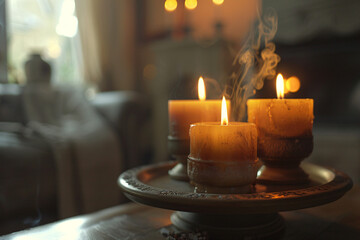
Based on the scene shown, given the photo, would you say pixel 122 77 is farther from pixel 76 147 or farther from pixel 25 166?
pixel 25 166

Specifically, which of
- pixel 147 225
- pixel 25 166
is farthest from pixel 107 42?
pixel 147 225

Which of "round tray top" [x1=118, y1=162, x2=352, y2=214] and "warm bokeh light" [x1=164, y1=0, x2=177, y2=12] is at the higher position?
"warm bokeh light" [x1=164, y1=0, x2=177, y2=12]

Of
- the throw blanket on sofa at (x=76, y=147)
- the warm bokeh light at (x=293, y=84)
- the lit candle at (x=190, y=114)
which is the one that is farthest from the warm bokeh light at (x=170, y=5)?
the lit candle at (x=190, y=114)

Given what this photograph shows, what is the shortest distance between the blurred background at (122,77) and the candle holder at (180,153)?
36.6 inches

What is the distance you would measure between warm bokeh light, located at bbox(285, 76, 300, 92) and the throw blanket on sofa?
152cm

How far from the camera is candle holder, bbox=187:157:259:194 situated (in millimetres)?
470

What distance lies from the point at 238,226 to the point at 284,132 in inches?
7.6

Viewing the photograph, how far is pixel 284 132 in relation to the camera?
572 millimetres

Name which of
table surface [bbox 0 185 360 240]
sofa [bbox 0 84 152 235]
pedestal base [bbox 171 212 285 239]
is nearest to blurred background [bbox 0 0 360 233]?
sofa [bbox 0 84 152 235]

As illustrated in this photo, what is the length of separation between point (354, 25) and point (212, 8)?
1.22m

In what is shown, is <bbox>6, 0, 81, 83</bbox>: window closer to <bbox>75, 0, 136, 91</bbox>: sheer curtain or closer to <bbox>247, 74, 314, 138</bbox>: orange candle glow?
<bbox>75, 0, 136, 91</bbox>: sheer curtain

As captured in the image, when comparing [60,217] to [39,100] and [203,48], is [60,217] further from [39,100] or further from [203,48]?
[203,48]

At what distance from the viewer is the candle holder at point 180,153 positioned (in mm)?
642

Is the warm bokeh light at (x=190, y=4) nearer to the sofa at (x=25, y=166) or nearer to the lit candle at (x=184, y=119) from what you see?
the sofa at (x=25, y=166)
